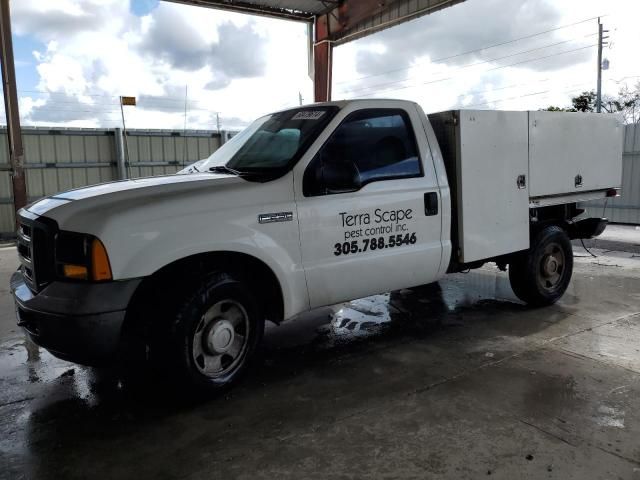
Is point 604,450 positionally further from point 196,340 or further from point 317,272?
point 196,340

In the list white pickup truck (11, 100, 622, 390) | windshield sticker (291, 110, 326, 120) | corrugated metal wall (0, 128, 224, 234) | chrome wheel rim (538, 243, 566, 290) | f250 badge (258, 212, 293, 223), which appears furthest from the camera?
corrugated metal wall (0, 128, 224, 234)

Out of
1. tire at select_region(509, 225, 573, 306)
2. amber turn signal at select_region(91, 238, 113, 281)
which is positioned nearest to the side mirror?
amber turn signal at select_region(91, 238, 113, 281)

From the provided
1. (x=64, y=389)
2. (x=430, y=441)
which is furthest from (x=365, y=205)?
(x=64, y=389)

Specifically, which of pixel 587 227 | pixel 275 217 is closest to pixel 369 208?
pixel 275 217

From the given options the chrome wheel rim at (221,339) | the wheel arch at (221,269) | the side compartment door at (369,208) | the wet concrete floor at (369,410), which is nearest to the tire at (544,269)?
the wet concrete floor at (369,410)

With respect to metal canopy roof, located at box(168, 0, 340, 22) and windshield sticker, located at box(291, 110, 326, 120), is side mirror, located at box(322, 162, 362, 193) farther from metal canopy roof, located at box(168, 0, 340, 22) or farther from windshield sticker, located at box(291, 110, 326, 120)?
metal canopy roof, located at box(168, 0, 340, 22)

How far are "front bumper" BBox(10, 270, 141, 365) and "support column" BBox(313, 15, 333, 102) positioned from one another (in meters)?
11.4

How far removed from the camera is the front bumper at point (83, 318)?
318 cm

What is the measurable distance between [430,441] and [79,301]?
221 cm

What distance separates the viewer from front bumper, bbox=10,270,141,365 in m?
3.18

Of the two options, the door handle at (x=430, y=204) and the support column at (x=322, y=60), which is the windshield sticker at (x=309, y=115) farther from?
the support column at (x=322, y=60)

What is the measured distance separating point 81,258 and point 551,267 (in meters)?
4.77

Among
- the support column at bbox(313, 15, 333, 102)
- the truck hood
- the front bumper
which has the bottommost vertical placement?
the front bumper

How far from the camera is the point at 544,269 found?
5.85m
